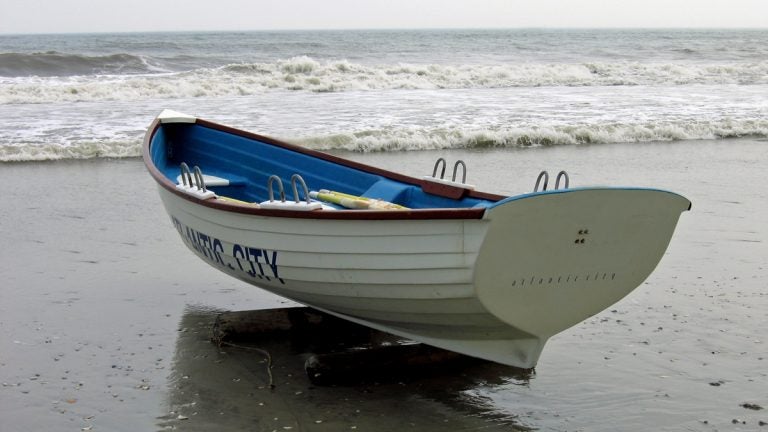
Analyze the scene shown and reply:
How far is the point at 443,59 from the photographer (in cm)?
3875

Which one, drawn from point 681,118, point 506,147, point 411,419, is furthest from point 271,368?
point 681,118

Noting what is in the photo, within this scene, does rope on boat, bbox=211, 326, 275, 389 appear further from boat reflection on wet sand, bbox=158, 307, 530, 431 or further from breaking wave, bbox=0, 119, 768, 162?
breaking wave, bbox=0, 119, 768, 162

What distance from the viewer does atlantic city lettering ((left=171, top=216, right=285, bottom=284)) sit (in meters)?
5.25

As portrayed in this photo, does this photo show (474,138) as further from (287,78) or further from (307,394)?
(287,78)

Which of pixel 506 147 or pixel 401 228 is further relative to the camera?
pixel 506 147

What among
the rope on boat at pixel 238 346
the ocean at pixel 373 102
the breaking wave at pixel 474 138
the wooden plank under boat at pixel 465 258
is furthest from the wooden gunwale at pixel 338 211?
the ocean at pixel 373 102

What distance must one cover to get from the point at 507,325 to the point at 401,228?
0.71 m

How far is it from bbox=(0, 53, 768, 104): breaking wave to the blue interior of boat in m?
13.9

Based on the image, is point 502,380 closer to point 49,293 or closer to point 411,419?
point 411,419

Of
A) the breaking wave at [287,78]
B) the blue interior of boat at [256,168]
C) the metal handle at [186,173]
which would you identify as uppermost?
the metal handle at [186,173]

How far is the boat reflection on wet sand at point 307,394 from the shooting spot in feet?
15.0

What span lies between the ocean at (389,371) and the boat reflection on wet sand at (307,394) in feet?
0.05

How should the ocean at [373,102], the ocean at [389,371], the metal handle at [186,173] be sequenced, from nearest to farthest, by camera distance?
the ocean at [389,371] < the metal handle at [186,173] < the ocean at [373,102]

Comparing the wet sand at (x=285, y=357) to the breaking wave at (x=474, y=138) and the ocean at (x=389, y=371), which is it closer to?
the ocean at (x=389, y=371)
